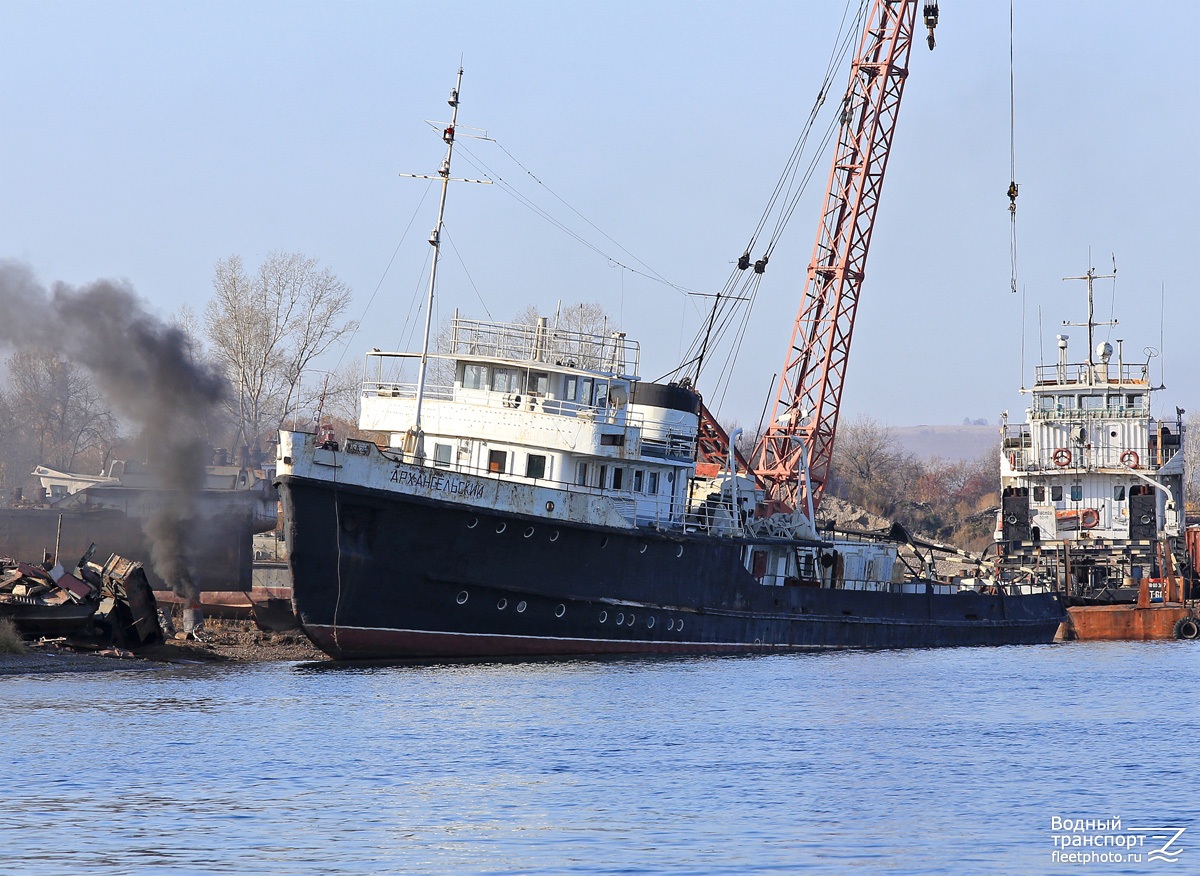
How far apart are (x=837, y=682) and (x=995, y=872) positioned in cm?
1583

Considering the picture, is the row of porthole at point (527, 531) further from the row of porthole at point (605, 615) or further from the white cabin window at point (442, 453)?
the white cabin window at point (442, 453)

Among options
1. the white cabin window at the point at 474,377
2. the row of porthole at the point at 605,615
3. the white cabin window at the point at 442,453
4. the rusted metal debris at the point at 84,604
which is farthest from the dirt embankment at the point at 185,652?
the white cabin window at the point at 474,377

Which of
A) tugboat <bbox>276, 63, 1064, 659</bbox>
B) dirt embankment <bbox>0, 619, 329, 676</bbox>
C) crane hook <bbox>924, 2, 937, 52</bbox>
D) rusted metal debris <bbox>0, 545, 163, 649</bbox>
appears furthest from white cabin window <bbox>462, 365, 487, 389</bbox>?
crane hook <bbox>924, 2, 937, 52</bbox>

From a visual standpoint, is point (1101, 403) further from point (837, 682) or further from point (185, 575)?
point (185, 575)

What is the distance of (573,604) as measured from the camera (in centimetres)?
3170

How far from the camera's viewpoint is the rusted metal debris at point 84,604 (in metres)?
29.2

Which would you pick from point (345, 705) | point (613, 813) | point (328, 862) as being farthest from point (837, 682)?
point (328, 862)

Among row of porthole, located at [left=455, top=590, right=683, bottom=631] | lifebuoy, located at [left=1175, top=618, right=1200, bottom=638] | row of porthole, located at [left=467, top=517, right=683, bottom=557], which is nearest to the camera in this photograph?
row of porthole, located at [left=467, top=517, right=683, bottom=557]

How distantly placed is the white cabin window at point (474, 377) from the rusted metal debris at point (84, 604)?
7979mm

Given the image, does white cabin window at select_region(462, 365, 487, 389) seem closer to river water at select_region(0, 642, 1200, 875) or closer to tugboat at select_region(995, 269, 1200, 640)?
river water at select_region(0, 642, 1200, 875)

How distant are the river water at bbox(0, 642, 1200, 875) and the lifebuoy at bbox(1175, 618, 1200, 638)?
15.7m

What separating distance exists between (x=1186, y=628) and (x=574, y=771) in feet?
103

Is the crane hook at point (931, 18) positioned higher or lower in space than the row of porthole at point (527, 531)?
higher

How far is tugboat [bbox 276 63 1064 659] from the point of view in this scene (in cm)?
2923
